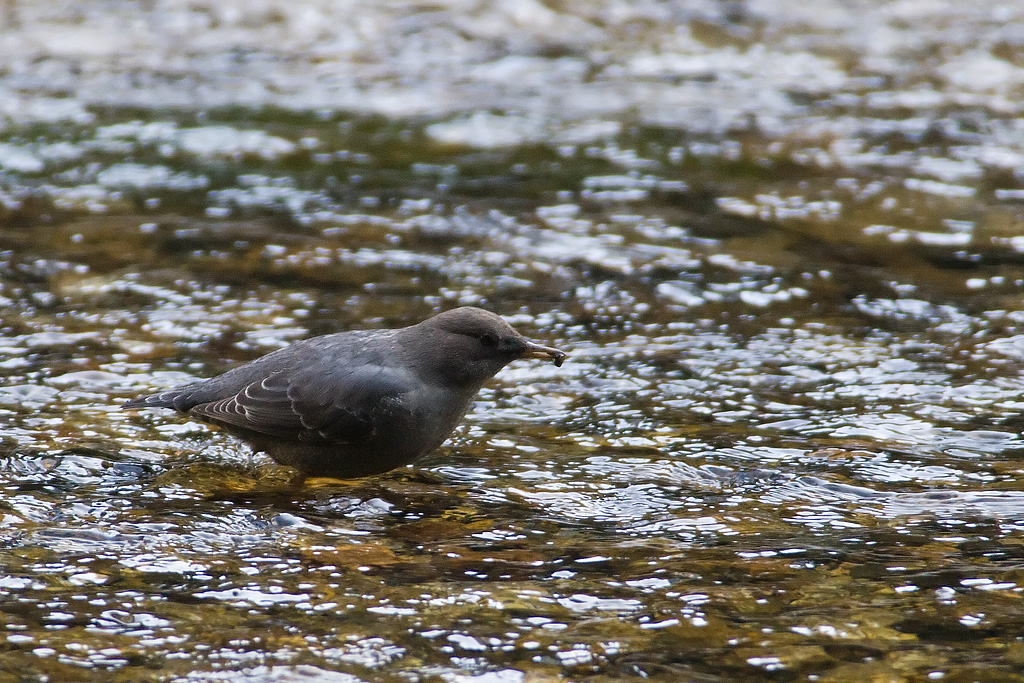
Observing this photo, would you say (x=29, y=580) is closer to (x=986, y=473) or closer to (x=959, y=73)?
(x=986, y=473)

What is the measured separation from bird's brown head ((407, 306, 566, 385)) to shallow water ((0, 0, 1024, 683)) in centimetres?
41

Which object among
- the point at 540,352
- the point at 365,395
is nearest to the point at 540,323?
the point at 540,352

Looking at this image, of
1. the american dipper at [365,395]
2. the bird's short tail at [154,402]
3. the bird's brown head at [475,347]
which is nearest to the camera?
the american dipper at [365,395]

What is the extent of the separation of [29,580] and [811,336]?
12.9 feet

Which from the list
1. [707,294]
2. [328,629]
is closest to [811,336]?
[707,294]

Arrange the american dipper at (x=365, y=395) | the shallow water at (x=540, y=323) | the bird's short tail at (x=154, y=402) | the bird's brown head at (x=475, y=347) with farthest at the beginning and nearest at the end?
the bird's short tail at (x=154, y=402) → the bird's brown head at (x=475, y=347) → the american dipper at (x=365, y=395) → the shallow water at (x=540, y=323)

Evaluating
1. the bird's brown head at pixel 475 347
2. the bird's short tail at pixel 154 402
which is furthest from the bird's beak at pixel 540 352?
the bird's short tail at pixel 154 402

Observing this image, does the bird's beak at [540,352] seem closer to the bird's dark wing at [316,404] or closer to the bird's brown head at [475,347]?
the bird's brown head at [475,347]

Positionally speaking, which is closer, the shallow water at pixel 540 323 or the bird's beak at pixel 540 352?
the shallow water at pixel 540 323

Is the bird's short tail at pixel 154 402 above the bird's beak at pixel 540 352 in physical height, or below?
below

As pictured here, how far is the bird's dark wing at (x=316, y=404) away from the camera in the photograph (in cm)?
452

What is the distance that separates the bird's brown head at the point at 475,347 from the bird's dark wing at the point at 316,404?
18 centimetres

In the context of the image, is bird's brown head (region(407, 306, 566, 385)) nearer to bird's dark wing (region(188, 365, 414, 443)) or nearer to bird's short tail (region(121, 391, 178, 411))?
bird's dark wing (region(188, 365, 414, 443))

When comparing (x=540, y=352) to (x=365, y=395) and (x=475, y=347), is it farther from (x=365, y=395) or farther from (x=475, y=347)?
(x=365, y=395)
